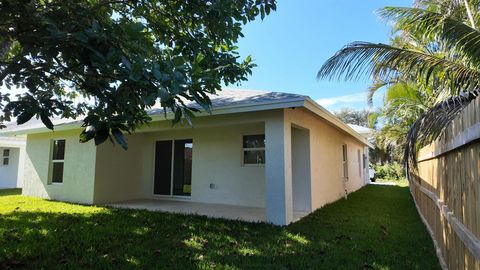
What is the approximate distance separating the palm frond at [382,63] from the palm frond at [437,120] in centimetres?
53

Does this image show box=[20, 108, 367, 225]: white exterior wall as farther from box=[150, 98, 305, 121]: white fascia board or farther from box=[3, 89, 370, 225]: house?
box=[150, 98, 305, 121]: white fascia board

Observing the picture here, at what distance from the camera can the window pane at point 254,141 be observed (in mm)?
10259

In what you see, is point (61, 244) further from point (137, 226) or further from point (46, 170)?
point (46, 170)

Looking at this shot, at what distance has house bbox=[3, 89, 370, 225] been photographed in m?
7.55

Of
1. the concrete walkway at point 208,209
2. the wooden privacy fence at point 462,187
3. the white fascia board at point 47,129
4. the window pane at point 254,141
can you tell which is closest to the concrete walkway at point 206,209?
the concrete walkway at point 208,209

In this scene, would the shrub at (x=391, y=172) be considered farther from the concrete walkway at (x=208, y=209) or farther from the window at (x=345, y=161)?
the concrete walkway at (x=208, y=209)

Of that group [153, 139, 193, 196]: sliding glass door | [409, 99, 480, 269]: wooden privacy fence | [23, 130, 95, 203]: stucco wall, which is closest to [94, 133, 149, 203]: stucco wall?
[23, 130, 95, 203]: stucco wall

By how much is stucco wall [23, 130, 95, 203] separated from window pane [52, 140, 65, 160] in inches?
7.0

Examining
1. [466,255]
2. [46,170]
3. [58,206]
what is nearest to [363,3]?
[466,255]

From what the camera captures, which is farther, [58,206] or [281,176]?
[58,206]

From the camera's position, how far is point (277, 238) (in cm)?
627

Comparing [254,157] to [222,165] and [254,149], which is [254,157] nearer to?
[254,149]

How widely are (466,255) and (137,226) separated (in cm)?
604

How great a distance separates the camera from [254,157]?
1047 centimetres
